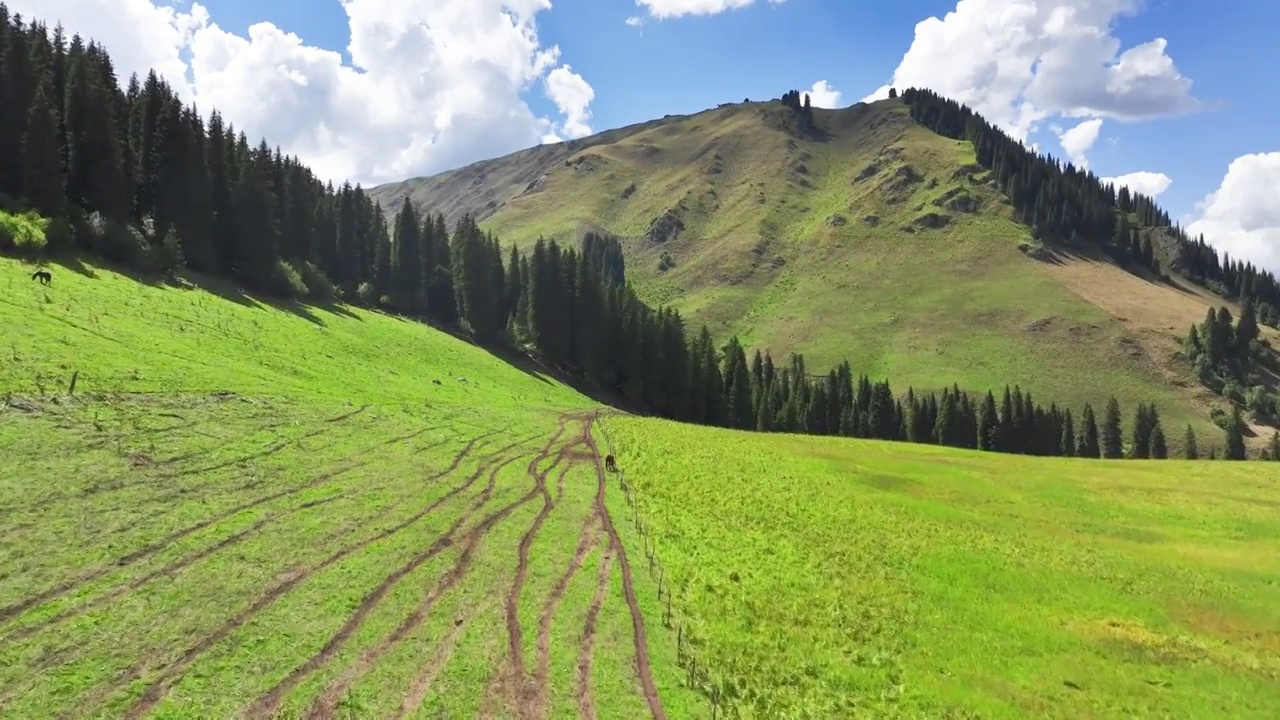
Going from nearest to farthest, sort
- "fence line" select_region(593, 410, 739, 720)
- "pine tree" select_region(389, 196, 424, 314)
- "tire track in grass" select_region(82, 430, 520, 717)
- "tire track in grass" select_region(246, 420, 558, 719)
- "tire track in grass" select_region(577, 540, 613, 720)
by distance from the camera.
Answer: "tire track in grass" select_region(82, 430, 520, 717)
"tire track in grass" select_region(246, 420, 558, 719)
"tire track in grass" select_region(577, 540, 613, 720)
"fence line" select_region(593, 410, 739, 720)
"pine tree" select_region(389, 196, 424, 314)

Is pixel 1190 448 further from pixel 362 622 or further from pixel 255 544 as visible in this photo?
pixel 255 544

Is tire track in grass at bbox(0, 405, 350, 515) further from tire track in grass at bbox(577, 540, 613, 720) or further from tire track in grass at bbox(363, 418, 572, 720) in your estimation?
tire track in grass at bbox(577, 540, 613, 720)

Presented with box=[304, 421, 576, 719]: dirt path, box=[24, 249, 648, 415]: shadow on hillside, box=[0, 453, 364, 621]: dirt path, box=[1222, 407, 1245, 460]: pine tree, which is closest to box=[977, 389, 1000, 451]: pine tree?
box=[1222, 407, 1245, 460]: pine tree

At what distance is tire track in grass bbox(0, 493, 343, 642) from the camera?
659 inches

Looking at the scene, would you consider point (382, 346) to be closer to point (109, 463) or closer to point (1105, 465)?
point (109, 463)

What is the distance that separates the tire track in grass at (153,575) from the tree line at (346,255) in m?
52.9

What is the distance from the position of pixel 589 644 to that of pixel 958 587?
2183cm

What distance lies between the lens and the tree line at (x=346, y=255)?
70250mm

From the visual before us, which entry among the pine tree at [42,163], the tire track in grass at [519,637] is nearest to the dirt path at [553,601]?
the tire track in grass at [519,637]

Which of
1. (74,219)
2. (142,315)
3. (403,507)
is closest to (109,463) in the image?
(403,507)

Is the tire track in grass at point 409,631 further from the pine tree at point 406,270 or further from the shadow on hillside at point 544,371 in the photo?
the pine tree at point 406,270

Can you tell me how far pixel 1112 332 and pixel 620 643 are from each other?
218 meters

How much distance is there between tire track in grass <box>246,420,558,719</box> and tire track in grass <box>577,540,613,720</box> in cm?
491

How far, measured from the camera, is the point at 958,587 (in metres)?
34.1
